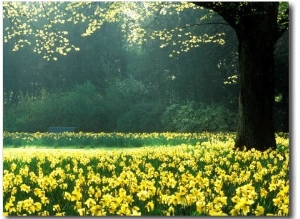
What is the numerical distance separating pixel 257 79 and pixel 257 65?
222 millimetres

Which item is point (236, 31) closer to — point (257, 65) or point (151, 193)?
point (257, 65)

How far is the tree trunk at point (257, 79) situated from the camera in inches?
293

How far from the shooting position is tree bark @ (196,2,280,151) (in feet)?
24.3

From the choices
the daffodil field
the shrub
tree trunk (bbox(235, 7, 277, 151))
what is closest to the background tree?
tree trunk (bbox(235, 7, 277, 151))

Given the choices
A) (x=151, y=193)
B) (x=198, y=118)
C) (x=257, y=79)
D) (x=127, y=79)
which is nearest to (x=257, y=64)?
(x=257, y=79)

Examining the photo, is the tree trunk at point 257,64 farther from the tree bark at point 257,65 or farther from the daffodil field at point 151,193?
the daffodil field at point 151,193

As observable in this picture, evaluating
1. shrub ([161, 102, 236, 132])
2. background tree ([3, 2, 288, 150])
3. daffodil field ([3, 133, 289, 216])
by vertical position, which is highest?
background tree ([3, 2, 288, 150])

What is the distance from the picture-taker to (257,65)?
24.5ft

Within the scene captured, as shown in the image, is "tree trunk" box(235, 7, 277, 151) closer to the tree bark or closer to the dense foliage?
the tree bark

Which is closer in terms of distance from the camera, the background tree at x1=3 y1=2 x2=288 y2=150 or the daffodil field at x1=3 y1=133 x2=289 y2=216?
the daffodil field at x1=3 y1=133 x2=289 y2=216

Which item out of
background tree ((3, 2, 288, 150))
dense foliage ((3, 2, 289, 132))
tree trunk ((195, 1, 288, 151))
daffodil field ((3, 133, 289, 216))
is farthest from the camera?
dense foliage ((3, 2, 289, 132))

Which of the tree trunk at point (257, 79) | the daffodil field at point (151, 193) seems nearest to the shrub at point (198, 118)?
the tree trunk at point (257, 79)

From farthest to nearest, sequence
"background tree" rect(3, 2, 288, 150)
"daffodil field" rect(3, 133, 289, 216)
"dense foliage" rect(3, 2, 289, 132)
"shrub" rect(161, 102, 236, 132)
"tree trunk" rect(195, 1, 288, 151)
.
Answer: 1. "shrub" rect(161, 102, 236, 132)
2. "dense foliage" rect(3, 2, 289, 132)
3. "tree trunk" rect(195, 1, 288, 151)
4. "background tree" rect(3, 2, 288, 150)
5. "daffodil field" rect(3, 133, 289, 216)

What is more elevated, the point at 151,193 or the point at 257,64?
the point at 257,64
